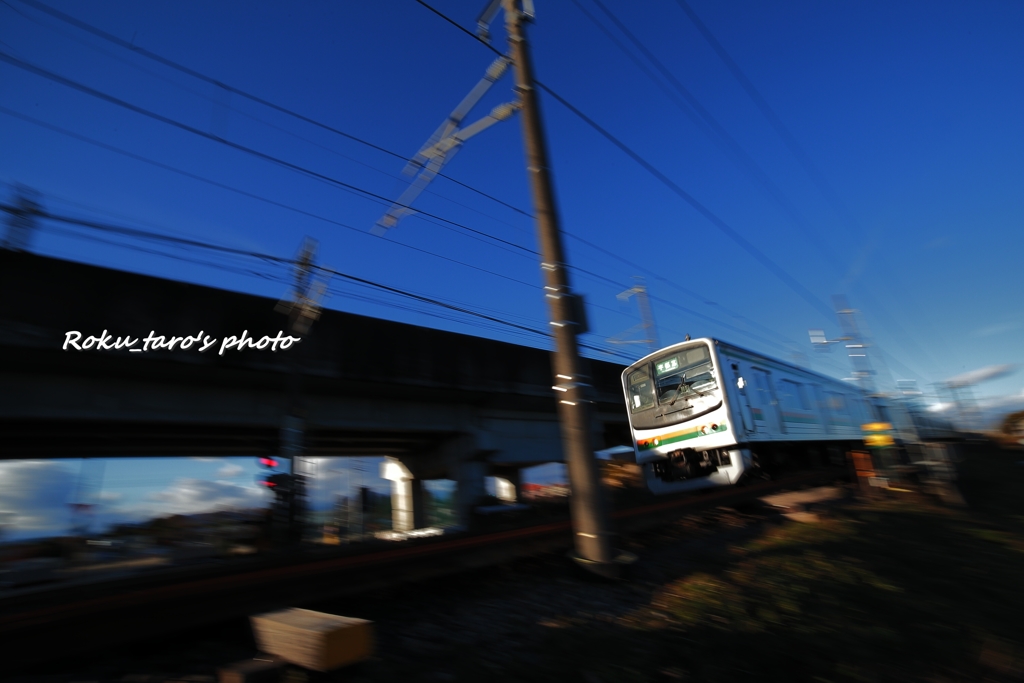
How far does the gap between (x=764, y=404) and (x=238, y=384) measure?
1369 centimetres

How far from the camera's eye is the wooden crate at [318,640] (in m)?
2.75

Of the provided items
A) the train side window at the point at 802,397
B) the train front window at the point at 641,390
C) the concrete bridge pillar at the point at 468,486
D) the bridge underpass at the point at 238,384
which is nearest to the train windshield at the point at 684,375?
the train front window at the point at 641,390

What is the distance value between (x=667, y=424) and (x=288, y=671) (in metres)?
10.1

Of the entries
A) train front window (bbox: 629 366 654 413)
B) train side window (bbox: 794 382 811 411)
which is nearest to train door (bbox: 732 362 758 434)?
train front window (bbox: 629 366 654 413)

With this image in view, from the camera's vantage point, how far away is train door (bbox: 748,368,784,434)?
11.5 metres

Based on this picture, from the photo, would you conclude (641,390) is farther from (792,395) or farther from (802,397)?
(802,397)

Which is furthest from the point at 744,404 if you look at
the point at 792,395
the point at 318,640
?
the point at 318,640

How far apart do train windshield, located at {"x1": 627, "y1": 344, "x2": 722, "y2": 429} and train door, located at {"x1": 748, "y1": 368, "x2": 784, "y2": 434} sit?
1.17m

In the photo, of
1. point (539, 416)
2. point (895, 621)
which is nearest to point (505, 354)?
point (539, 416)

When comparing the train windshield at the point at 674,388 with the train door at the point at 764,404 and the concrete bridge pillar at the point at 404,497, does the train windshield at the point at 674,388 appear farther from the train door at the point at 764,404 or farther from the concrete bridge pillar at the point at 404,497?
the concrete bridge pillar at the point at 404,497

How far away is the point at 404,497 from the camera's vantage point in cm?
2448

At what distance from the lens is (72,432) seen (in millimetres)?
14281

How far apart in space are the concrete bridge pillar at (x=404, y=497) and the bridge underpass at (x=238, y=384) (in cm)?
20

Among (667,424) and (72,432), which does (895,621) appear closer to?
(667,424)
